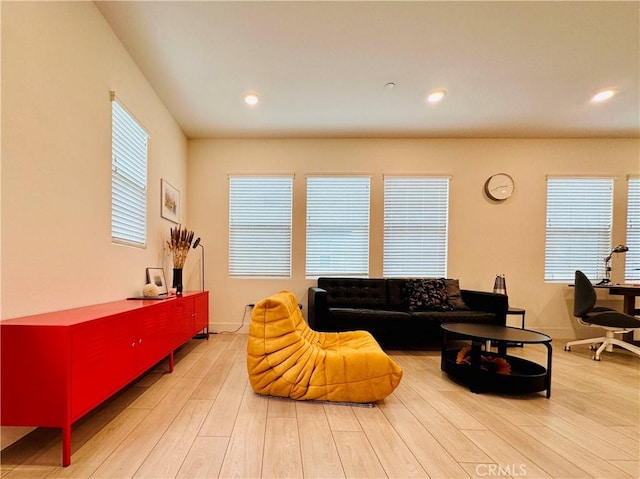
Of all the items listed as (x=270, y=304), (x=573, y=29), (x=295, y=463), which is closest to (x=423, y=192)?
(x=573, y=29)

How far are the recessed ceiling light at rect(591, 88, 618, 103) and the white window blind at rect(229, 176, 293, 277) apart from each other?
3.72m

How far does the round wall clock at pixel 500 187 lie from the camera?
4191 millimetres

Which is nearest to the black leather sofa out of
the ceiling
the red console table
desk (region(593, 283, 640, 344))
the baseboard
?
the baseboard

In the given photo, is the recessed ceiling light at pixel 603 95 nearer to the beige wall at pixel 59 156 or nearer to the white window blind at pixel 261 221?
the white window blind at pixel 261 221

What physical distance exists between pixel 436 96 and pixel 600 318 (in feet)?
10.2

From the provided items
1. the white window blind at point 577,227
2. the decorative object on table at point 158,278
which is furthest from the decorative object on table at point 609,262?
the decorative object on table at point 158,278

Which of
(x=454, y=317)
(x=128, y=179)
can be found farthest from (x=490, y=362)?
(x=128, y=179)

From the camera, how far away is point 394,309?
371cm

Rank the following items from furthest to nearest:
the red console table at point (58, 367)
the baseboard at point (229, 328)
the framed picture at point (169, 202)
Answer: the baseboard at point (229, 328), the framed picture at point (169, 202), the red console table at point (58, 367)

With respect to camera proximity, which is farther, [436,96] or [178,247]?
[178,247]

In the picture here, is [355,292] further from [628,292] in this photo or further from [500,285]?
[628,292]

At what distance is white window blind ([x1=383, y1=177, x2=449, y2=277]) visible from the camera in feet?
14.0

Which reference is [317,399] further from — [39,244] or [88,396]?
[39,244]

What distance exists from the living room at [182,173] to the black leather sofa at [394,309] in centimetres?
46
